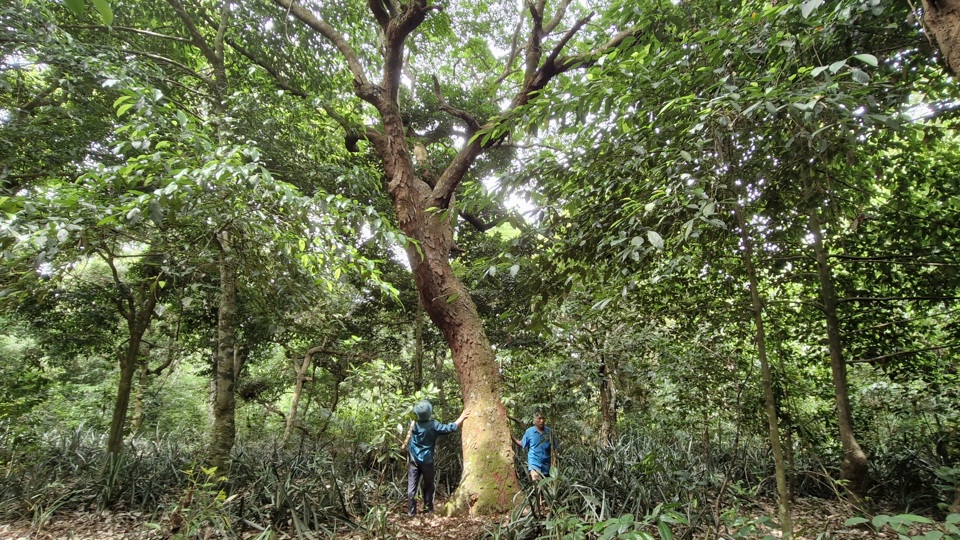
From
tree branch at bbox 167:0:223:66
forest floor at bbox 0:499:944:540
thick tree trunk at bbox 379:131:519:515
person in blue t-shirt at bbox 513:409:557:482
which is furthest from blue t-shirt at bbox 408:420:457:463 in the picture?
tree branch at bbox 167:0:223:66

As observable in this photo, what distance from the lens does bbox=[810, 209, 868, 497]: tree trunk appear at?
156 inches

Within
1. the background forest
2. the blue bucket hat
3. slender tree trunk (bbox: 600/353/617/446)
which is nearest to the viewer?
the background forest

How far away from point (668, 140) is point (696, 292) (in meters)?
1.87

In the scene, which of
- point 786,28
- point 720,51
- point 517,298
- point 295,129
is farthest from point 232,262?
point 786,28

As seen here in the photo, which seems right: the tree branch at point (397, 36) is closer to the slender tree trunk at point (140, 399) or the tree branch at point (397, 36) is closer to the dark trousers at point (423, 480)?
the dark trousers at point (423, 480)

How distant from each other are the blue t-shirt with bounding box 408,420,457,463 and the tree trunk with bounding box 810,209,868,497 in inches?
152

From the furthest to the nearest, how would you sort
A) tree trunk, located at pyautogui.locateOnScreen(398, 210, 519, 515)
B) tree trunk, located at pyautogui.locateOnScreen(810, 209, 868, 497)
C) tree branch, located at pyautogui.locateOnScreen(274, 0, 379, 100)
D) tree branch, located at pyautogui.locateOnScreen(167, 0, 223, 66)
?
tree branch, located at pyautogui.locateOnScreen(167, 0, 223, 66) → tree branch, located at pyautogui.locateOnScreen(274, 0, 379, 100) → tree trunk, located at pyautogui.locateOnScreen(398, 210, 519, 515) → tree trunk, located at pyautogui.locateOnScreen(810, 209, 868, 497)

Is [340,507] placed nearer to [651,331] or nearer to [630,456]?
[630,456]

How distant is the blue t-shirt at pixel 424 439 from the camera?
489 centimetres

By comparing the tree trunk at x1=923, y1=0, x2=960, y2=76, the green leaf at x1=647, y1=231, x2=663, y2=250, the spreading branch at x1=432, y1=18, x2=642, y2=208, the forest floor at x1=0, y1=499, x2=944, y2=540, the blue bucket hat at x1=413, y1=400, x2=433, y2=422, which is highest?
the spreading branch at x1=432, y1=18, x2=642, y2=208

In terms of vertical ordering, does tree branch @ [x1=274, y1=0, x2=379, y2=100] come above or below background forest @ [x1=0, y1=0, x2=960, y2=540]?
above

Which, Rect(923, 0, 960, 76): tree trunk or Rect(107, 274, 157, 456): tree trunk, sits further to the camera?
Rect(107, 274, 157, 456): tree trunk

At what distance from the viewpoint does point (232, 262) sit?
4.17 meters

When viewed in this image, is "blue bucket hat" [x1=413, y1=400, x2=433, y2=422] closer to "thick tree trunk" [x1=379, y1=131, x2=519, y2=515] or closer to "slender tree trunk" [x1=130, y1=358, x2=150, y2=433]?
"thick tree trunk" [x1=379, y1=131, x2=519, y2=515]
